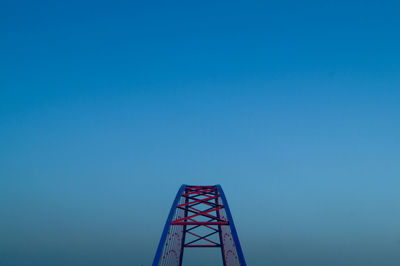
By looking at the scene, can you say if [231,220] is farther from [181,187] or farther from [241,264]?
[181,187]

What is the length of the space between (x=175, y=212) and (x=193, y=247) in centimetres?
756

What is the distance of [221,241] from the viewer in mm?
30547

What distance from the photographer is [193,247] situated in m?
30.8

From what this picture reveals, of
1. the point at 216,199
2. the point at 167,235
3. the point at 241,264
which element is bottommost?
the point at 241,264

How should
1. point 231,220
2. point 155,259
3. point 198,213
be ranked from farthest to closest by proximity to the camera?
point 198,213 < point 231,220 < point 155,259

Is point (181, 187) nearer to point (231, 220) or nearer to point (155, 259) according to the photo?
point (231, 220)

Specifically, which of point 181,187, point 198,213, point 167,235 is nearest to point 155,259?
point 167,235

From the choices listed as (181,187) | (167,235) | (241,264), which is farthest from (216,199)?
(241,264)

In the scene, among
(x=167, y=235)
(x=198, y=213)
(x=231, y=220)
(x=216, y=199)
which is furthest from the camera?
(x=216, y=199)

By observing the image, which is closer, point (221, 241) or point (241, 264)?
point (241, 264)

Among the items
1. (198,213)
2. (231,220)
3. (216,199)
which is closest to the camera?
(231,220)

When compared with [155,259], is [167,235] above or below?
above

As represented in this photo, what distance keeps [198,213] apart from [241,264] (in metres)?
8.68

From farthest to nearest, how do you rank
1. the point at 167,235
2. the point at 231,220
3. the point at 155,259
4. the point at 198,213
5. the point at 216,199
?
1. the point at 216,199
2. the point at 198,213
3. the point at 231,220
4. the point at 167,235
5. the point at 155,259
